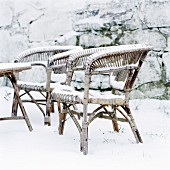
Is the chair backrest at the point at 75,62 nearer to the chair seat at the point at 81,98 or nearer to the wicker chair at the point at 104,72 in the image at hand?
the wicker chair at the point at 104,72

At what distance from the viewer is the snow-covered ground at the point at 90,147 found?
87.4 inches

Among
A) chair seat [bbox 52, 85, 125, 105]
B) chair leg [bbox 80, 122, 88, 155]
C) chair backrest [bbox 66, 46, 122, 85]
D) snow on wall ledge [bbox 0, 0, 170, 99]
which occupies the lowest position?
chair leg [bbox 80, 122, 88, 155]

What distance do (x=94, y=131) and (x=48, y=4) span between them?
6.36 ft

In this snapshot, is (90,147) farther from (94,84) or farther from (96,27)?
(96,27)

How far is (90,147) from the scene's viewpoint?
8.52ft

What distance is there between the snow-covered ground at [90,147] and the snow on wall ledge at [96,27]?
660mm

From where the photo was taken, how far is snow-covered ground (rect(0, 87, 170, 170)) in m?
2.22

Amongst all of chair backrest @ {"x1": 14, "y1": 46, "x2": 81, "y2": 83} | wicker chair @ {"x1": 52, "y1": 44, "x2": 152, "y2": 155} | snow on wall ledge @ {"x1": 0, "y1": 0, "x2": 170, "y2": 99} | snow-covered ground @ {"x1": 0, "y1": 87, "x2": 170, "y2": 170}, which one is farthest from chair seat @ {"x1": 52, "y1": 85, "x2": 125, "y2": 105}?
snow on wall ledge @ {"x1": 0, "y1": 0, "x2": 170, "y2": 99}

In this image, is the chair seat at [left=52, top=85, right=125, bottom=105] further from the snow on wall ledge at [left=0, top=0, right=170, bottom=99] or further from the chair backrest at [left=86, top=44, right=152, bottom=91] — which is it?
the snow on wall ledge at [left=0, top=0, right=170, bottom=99]

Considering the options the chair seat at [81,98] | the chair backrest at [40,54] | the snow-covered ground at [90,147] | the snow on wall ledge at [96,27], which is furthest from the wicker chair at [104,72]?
the snow on wall ledge at [96,27]

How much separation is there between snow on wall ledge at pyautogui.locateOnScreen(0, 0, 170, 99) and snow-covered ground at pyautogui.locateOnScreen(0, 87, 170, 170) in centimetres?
66

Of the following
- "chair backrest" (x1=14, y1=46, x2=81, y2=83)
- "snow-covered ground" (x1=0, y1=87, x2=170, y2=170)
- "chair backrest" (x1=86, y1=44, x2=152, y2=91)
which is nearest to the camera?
"snow-covered ground" (x1=0, y1=87, x2=170, y2=170)

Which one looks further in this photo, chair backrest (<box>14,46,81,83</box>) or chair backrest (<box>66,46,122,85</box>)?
chair backrest (<box>14,46,81,83</box>)

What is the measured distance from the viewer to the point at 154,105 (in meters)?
4.02
